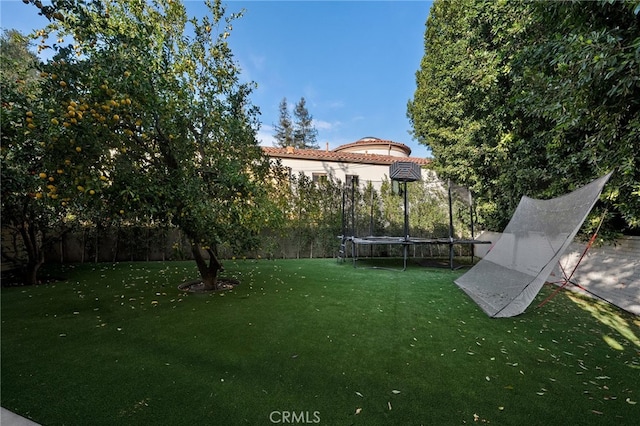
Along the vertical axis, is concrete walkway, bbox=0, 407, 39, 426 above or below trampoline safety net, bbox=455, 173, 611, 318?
below

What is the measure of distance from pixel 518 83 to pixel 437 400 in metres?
4.10

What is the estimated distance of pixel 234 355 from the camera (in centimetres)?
238

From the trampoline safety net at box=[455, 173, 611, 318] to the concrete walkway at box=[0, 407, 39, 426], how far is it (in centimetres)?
402

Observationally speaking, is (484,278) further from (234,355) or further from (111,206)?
(111,206)

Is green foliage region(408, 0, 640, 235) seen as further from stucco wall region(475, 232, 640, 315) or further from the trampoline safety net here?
the trampoline safety net

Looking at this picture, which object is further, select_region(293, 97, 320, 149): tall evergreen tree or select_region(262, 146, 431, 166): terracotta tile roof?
select_region(293, 97, 320, 149): tall evergreen tree

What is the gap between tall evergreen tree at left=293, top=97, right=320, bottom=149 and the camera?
23219 mm

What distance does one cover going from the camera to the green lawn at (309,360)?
67.2 inches

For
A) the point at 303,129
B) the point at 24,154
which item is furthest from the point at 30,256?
the point at 303,129

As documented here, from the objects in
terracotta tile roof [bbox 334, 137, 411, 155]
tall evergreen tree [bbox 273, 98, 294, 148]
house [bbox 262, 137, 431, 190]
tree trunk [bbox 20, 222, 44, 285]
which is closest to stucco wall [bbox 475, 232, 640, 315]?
house [bbox 262, 137, 431, 190]

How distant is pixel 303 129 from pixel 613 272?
21497 mm

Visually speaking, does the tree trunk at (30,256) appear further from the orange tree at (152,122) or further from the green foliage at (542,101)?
the green foliage at (542,101)

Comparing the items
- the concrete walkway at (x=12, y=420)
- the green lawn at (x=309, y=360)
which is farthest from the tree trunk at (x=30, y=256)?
the concrete walkway at (x=12, y=420)

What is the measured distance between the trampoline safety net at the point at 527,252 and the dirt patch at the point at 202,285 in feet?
12.2
